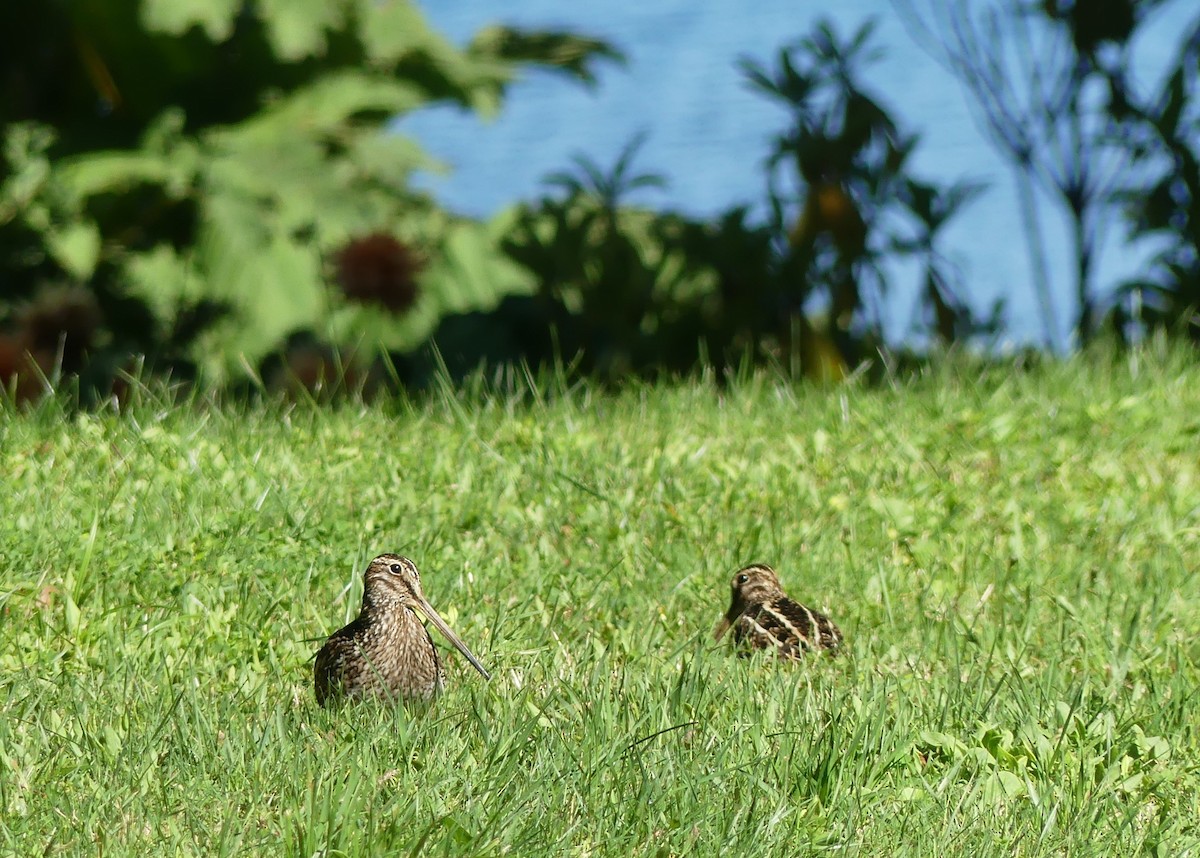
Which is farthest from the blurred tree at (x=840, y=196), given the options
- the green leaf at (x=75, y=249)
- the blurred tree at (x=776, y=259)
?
the green leaf at (x=75, y=249)

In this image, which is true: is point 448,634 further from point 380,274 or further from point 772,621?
point 380,274

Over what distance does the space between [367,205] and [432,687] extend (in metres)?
8.25

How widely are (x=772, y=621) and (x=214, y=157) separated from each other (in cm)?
845

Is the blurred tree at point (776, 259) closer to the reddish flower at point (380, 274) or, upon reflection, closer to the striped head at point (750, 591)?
the reddish flower at point (380, 274)

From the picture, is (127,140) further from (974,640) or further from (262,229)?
(974,640)

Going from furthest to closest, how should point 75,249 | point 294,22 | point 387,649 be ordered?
point 294,22 < point 75,249 < point 387,649

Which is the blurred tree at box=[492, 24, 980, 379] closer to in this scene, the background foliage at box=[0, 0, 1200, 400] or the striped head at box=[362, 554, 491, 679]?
the background foliage at box=[0, 0, 1200, 400]

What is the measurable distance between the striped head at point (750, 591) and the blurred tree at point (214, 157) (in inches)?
216

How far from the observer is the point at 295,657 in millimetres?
4410

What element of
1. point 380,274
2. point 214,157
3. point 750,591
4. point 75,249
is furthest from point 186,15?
point 750,591

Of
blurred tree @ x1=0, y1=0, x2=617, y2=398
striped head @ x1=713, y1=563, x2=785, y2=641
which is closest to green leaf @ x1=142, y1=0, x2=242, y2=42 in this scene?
blurred tree @ x1=0, y1=0, x2=617, y2=398

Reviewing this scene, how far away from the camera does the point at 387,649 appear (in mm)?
3990

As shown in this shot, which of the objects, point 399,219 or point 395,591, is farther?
point 399,219

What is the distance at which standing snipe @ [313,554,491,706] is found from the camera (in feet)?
13.0
